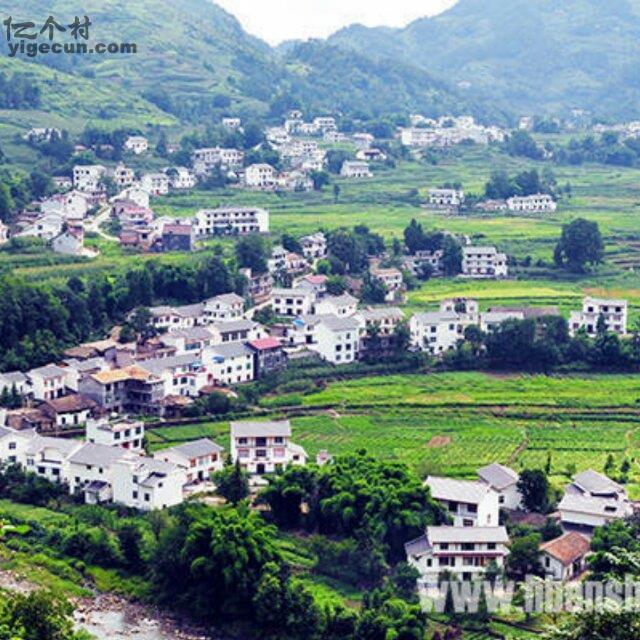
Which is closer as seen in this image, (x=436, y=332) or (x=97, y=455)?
(x=97, y=455)

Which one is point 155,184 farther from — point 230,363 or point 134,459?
point 134,459

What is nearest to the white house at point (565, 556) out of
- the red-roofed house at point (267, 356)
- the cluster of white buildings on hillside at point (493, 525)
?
the cluster of white buildings on hillside at point (493, 525)

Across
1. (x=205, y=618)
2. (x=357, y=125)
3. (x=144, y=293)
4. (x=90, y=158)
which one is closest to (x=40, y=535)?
(x=205, y=618)

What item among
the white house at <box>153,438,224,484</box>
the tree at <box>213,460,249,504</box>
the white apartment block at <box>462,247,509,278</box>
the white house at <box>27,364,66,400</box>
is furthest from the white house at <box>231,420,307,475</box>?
the white apartment block at <box>462,247,509,278</box>

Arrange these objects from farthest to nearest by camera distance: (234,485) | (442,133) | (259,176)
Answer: (442,133), (259,176), (234,485)

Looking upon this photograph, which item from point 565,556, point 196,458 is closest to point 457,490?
point 565,556

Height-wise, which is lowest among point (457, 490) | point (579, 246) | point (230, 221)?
point (457, 490)

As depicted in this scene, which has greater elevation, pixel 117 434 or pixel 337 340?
pixel 337 340

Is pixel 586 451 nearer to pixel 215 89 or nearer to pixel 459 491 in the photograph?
pixel 459 491
